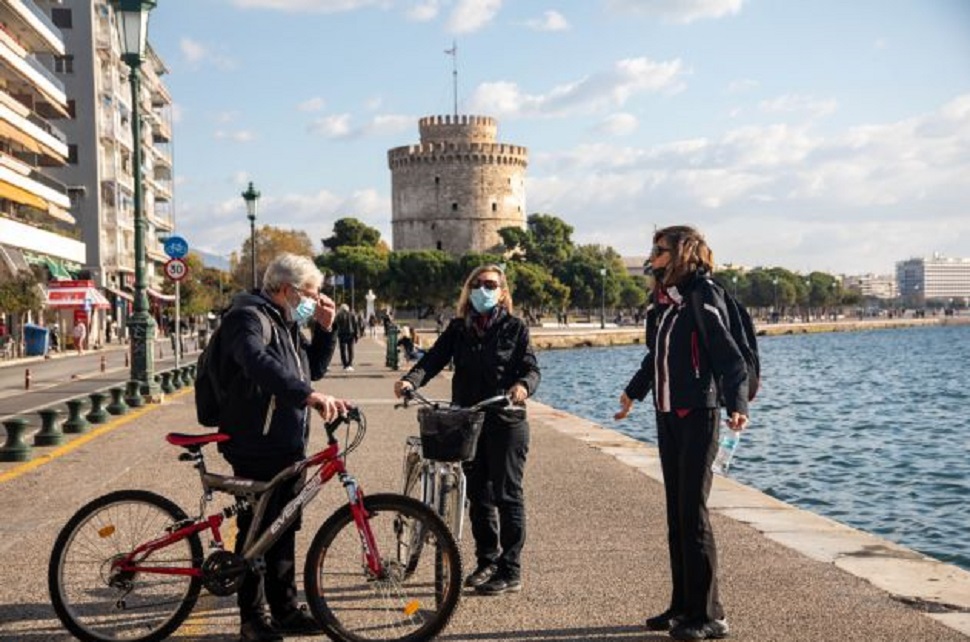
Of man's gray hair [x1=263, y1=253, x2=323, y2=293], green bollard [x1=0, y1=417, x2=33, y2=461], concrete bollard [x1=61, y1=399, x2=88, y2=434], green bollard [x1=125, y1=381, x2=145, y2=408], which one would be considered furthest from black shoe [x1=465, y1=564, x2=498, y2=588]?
green bollard [x1=125, y1=381, x2=145, y2=408]

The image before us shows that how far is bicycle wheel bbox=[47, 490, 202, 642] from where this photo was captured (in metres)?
5.01

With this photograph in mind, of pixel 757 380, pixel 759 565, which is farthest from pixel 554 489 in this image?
pixel 757 380

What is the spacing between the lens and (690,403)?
17.4ft

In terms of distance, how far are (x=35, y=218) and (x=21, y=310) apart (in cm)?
1101

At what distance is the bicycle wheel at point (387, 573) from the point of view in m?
4.89

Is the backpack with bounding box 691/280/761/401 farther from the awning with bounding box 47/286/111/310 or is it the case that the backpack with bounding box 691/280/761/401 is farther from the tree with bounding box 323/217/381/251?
the tree with bounding box 323/217/381/251

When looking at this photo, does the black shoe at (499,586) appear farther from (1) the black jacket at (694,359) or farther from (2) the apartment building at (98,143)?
(2) the apartment building at (98,143)

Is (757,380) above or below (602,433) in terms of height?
above

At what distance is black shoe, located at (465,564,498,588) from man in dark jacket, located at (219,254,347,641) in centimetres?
112

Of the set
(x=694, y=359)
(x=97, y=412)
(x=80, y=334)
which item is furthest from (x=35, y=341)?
(x=694, y=359)

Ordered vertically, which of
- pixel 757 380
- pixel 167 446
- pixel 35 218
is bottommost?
pixel 167 446

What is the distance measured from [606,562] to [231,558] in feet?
8.20

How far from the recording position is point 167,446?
40.6 ft

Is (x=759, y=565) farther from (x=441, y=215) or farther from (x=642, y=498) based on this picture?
(x=441, y=215)
